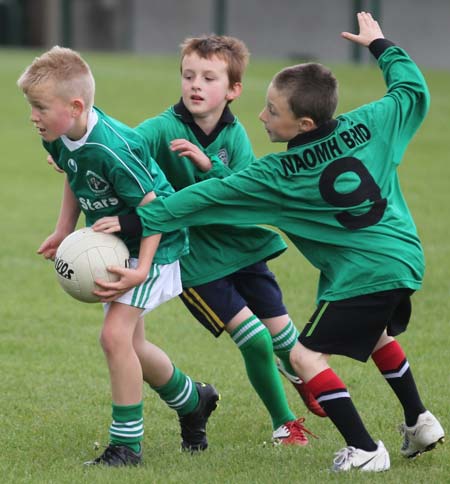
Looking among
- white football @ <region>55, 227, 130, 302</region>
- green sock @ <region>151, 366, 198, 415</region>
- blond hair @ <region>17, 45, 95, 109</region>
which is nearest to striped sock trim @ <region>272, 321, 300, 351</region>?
green sock @ <region>151, 366, 198, 415</region>

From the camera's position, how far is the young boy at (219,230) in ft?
16.6

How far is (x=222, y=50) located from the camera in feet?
16.8

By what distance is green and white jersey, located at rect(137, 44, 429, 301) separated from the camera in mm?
4453

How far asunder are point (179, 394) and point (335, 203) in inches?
48.4

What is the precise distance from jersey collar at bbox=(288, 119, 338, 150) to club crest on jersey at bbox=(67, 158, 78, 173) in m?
0.87

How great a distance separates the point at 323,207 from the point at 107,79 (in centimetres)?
2156

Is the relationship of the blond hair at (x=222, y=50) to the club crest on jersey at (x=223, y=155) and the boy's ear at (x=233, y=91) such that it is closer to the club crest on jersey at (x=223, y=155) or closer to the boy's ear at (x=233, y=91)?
the boy's ear at (x=233, y=91)

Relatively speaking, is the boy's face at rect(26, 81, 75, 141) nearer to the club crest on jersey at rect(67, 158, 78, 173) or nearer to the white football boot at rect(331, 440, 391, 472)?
the club crest on jersey at rect(67, 158, 78, 173)

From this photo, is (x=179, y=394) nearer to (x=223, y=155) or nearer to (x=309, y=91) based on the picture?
(x=223, y=155)

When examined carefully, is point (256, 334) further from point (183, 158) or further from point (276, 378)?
point (183, 158)

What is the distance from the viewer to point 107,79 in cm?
2552

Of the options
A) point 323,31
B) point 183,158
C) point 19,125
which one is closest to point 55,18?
point 323,31

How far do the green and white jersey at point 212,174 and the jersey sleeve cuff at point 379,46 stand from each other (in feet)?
2.39

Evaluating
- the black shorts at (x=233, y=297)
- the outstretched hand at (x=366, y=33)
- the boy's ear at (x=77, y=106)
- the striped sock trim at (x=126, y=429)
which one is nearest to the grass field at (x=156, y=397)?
the striped sock trim at (x=126, y=429)
